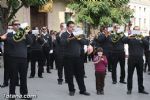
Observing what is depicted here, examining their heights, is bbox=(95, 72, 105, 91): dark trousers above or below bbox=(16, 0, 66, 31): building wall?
below

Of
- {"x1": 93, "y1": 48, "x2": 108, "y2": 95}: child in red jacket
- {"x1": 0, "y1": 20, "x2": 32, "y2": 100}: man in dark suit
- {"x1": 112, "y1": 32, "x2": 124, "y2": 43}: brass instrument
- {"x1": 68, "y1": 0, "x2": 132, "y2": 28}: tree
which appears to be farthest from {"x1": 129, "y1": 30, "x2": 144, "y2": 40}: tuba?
{"x1": 68, "y1": 0, "x2": 132, "y2": 28}: tree

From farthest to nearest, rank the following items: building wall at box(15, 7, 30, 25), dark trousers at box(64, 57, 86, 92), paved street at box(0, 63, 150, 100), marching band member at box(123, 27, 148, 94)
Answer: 1. building wall at box(15, 7, 30, 25)
2. marching band member at box(123, 27, 148, 94)
3. dark trousers at box(64, 57, 86, 92)
4. paved street at box(0, 63, 150, 100)

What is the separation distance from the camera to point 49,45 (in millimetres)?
19547

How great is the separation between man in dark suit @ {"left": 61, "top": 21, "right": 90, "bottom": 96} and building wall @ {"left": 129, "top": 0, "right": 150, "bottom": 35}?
4094cm

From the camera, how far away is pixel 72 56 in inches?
530

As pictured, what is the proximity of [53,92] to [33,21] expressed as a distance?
18236 mm

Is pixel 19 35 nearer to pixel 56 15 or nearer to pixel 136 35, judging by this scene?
pixel 136 35

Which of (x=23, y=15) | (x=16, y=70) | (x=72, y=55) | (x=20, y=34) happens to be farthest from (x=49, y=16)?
(x=16, y=70)

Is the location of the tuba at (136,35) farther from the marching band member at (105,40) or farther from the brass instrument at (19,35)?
the brass instrument at (19,35)

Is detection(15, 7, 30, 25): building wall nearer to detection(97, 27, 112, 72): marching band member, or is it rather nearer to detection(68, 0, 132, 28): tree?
detection(68, 0, 132, 28): tree

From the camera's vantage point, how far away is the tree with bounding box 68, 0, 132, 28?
104 ft

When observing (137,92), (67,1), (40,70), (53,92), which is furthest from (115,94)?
(67,1)

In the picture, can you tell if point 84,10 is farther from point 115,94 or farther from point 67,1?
point 115,94

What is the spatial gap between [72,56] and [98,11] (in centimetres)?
1857
